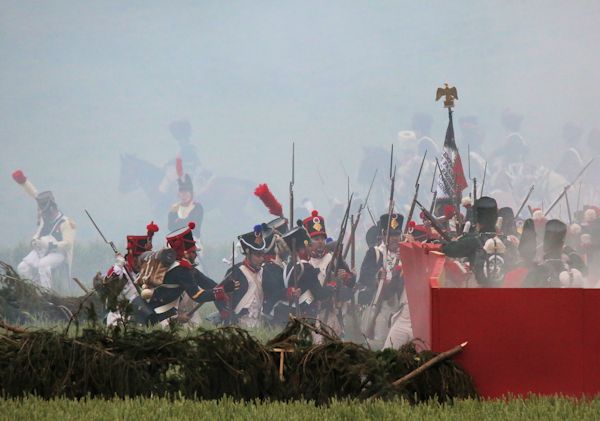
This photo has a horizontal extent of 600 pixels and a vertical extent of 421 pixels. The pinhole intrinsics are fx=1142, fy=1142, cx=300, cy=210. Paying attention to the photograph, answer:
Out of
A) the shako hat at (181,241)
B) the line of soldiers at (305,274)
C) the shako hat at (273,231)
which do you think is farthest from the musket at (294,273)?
the shako hat at (181,241)

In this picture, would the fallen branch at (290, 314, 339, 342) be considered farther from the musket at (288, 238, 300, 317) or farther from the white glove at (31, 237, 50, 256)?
the white glove at (31, 237, 50, 256)

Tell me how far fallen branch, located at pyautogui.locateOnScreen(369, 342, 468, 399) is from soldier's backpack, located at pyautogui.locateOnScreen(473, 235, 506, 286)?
2.94 meters

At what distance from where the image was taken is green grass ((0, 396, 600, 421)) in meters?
6.15

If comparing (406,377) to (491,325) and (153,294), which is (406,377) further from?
(153,294)

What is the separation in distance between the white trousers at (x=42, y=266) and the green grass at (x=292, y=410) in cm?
1939

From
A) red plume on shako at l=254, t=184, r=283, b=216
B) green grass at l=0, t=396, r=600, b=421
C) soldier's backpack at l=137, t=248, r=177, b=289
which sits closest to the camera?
green grass at l=0, t=396, r=600, b=421

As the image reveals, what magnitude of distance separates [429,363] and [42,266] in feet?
66.4

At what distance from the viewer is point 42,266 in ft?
84.6

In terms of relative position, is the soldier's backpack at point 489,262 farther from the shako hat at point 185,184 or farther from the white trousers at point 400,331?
the shako hat at point 185,184

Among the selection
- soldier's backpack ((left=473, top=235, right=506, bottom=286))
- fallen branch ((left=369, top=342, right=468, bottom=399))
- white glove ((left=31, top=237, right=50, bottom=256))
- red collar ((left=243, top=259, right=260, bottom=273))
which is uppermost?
white glove ((left=31, top=237, right=50, bottom=256))

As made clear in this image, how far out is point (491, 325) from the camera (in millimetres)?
6625

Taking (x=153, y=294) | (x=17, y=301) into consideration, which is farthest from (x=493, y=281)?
(x=17, y=301)

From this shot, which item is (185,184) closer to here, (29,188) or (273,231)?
(29,188)

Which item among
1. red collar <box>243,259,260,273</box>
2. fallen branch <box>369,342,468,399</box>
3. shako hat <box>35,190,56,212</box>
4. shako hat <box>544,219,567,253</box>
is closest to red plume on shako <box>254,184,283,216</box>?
red collar <box>243,259,260,273</box>
